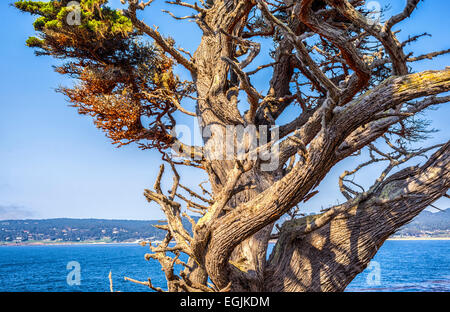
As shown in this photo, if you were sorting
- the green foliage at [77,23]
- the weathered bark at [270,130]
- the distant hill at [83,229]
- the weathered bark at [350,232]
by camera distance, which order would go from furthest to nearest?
the distant hill at [83,229] → the green foliage at [77,23] → the weathered bark at [350,232] → the weathered bark at [270,130]

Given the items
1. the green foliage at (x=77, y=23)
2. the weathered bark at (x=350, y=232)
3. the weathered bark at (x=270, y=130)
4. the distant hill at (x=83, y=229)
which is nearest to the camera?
the weathered bark at (x=270, y=130)

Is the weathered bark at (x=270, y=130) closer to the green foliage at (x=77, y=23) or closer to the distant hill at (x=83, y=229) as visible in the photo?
the green foliage at (x=77, y=23)

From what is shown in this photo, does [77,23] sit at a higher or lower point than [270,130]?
higher

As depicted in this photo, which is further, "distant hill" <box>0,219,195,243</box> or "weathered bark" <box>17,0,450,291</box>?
"distant hill" <box>0,219,195,243</box>

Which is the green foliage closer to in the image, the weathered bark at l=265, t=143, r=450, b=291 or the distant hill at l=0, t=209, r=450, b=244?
the weathered bark at l=265, t=143, r=450, b=291

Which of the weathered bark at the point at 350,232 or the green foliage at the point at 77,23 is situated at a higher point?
the green foliage at the point at 77,23

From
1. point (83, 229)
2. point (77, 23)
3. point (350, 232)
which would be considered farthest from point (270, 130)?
point (83, 229)

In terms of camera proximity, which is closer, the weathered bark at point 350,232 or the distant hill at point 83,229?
the weathered bark at point 350,232

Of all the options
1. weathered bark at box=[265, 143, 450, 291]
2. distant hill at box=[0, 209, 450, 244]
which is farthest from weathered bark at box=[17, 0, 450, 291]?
distant hill at box=[0, 209, 450, 244]

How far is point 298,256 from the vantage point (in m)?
3.31

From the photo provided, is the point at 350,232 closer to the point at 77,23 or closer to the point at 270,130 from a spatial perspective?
the point at 270,130

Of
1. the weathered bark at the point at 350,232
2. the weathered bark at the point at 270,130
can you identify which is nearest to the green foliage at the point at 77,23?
the weathered bark at the point at 270,130
